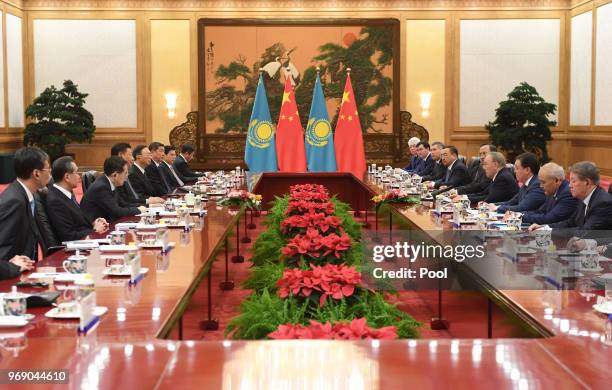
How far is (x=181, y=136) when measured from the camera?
14.9 m

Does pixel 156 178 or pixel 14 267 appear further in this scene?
pixel 156 178

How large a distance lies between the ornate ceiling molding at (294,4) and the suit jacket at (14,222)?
1120 centimetres

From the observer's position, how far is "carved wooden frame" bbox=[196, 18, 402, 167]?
14953mm

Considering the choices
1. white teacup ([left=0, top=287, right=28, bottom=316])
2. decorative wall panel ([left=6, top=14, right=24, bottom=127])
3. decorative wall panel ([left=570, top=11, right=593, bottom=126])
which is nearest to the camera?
white teacup ([left=0, top=287, right=28, bottom=316])

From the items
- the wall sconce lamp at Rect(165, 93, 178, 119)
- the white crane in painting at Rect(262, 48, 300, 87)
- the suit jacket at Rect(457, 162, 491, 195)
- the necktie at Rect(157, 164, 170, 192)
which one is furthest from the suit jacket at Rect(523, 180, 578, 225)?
the wall sconce lamp at Rect(165, 93, 178, 119)

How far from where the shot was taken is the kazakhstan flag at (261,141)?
13.5 meters

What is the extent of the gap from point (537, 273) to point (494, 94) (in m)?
12.2

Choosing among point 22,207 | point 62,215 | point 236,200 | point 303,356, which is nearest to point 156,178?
point 236,200

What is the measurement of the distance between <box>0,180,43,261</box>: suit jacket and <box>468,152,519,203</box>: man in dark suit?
450 cm

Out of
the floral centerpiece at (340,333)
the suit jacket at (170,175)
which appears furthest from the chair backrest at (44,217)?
the suit jacket at (170,175)

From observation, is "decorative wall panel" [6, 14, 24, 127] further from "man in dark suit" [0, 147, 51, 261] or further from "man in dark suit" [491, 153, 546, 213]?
"man in dark suit" [0, 147, 51, 261]

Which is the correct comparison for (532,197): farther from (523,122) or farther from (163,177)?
(523,122)

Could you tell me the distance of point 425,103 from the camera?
49.7 feet

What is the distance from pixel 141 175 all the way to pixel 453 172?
340 centimetres
